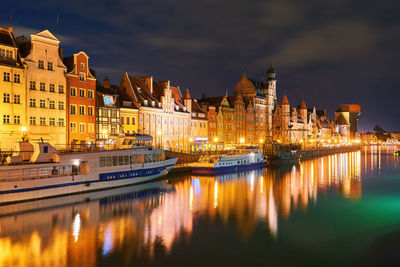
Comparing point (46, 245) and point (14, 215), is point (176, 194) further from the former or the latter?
point (46, 245)

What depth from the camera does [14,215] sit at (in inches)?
1220

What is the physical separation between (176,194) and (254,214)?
11776mm

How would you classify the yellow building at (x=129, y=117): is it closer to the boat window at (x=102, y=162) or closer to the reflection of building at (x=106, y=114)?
the reflection of building at (x=106, y=114)

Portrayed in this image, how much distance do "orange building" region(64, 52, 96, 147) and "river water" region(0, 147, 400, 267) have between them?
1459 cm

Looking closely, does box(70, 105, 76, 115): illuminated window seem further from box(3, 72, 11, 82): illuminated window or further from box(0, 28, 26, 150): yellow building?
box(3, 72, 11, 82): illuminated window

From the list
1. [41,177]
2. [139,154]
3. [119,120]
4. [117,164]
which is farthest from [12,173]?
[119,120]

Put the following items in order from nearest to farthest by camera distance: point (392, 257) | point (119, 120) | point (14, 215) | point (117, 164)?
point (392, 257) < point (14, 215) < point (117, 164) < point (119, 120)

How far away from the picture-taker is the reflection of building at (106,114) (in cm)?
5916

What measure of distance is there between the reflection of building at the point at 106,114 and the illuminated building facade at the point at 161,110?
17.4ft

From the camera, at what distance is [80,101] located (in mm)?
55312

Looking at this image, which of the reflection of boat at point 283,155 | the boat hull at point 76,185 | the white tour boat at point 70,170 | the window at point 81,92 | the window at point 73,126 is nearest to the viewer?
the boat hull at point 76,185

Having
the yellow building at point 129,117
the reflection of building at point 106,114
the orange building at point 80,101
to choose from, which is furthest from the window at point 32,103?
the yellow building at point 129,117

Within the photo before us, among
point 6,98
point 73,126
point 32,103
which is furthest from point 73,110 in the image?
point 6,98

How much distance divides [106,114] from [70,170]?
2111 cm
